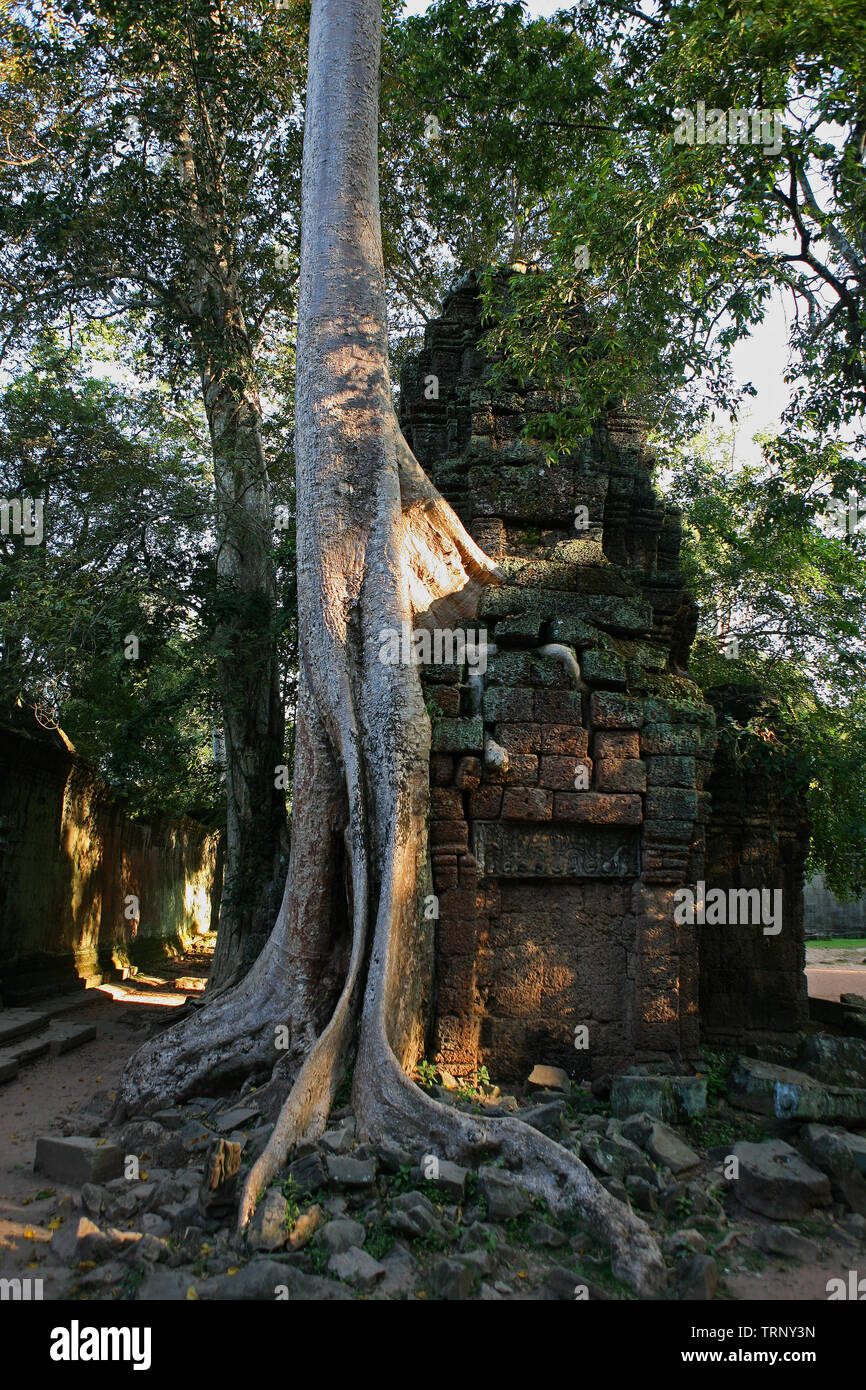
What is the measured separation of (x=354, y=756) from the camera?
4.09m

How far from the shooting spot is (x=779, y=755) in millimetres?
5480

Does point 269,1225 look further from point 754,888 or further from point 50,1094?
point 754,888

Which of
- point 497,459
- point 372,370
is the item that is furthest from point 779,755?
point 372,370

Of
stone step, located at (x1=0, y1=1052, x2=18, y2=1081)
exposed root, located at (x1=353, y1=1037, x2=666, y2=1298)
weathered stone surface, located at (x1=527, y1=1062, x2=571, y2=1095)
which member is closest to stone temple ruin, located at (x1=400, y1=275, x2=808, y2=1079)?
weathered stone surface, located at (x1=527, y1=1062, x2=571, y2=1095)

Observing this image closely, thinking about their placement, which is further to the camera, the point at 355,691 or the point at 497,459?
the point at 497,459

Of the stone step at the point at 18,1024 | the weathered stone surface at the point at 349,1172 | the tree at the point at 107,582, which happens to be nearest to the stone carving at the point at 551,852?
the weathered stone surface at the point at 349,1172

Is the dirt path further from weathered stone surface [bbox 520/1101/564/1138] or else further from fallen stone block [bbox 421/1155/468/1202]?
weathered stone surface [bbox 520/1101/564/1138]

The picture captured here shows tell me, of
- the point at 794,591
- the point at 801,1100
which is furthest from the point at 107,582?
the point at 794,591

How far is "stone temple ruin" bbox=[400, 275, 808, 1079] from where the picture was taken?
433 centimetres

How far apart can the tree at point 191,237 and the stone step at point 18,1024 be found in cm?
117

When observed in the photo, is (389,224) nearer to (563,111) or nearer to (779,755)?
(563,111)

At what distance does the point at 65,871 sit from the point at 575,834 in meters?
5.31

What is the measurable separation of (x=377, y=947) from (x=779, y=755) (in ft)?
10.1

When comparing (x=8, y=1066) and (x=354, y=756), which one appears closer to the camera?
(x=354, y=756)
